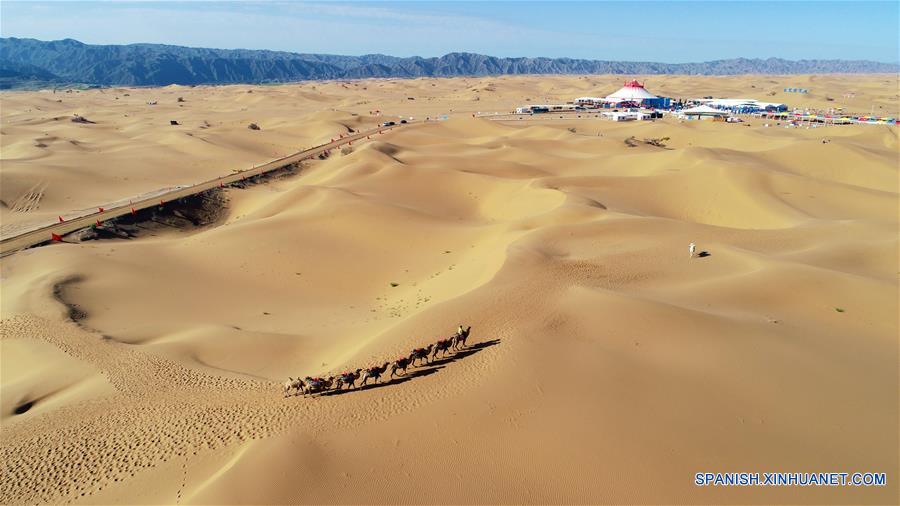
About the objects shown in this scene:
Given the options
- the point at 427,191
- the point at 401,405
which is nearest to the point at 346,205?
the point at 427,191

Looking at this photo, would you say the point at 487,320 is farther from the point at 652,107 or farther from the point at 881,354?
the point at 652,107

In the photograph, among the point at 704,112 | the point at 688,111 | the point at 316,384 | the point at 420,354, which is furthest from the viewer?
the point at 688,111

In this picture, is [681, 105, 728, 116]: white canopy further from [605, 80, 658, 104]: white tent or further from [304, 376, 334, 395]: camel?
[304, 376, 334, 395]: camel

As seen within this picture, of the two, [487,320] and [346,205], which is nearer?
[487,320]

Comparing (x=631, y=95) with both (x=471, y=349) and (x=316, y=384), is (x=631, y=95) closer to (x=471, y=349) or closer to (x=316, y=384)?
(x=471, y=349)

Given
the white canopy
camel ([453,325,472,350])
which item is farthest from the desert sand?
the white canopy

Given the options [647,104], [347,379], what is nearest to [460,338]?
[347,379]
